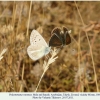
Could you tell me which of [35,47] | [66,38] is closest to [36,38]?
[35,47]

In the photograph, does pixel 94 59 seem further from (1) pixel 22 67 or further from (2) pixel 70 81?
(1) pixel 22 67

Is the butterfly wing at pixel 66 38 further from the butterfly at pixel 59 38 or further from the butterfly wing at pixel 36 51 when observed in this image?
the butterfly wing at pixel 36 51

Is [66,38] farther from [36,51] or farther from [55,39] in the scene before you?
[36,51]

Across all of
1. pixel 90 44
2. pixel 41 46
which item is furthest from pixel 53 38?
pixel 90 44

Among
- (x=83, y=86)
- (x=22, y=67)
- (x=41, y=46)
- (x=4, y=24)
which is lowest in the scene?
(x=83, y=86)

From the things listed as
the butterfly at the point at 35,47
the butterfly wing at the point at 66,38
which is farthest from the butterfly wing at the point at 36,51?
the butterfly wing at the point at 66,38

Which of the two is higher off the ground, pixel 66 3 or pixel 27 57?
pixel 66 3

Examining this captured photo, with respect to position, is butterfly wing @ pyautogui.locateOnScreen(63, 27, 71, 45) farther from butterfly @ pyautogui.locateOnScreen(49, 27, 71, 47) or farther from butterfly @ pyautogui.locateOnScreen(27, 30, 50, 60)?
butterfly @ pyautogui.locateOnScreen(27, 30, 50, 60)
